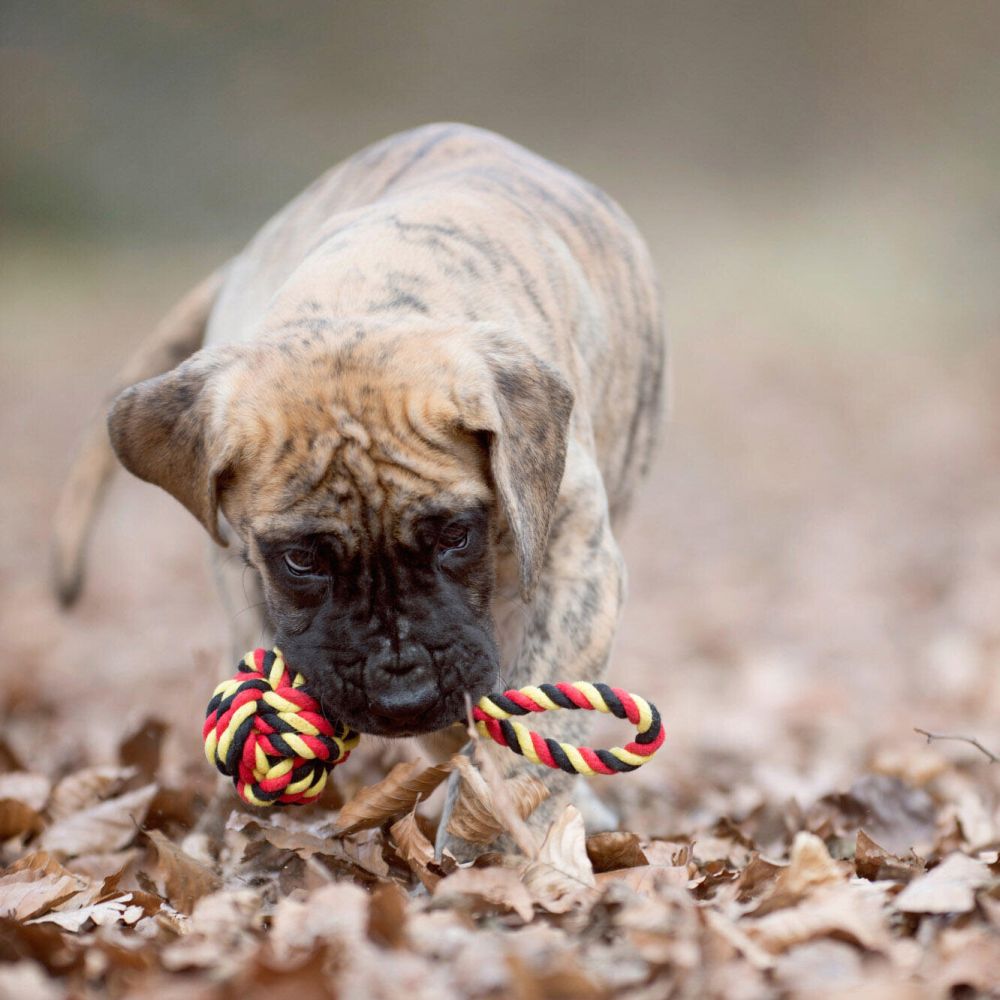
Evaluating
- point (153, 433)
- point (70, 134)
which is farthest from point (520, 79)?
point (153, 433)

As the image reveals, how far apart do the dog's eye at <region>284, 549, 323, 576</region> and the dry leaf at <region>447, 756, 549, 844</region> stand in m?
0.60

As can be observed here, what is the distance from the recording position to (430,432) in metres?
3.12

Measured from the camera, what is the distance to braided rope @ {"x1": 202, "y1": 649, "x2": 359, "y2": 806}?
9.50ft

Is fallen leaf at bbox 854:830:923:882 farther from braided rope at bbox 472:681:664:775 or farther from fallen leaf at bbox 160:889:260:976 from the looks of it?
fallen leaf at bbox 160:889:260:976

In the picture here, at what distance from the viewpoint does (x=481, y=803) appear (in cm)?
288

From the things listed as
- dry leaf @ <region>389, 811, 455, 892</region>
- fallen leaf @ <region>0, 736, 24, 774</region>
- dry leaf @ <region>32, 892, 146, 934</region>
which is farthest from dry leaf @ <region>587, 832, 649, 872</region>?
fallen leaf @ <region>0, 736, 24, 774</region>

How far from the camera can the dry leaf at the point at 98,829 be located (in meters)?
3.57

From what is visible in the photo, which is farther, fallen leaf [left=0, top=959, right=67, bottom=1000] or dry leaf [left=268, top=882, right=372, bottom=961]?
dry leaf [left=268, top=882, right=372, bottom=961]

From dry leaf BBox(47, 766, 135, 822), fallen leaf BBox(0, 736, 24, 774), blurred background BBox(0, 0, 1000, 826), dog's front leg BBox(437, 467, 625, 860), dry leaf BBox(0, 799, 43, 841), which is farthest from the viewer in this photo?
blurred background BBox(0, 0, 1000, 826)

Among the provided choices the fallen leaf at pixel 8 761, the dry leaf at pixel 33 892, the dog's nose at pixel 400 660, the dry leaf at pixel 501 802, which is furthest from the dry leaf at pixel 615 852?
the fallen leaf at pixel 8 761

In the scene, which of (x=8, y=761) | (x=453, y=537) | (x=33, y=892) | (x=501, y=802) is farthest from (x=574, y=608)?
(x=8, y=761)

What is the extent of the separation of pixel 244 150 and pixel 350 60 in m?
1.96

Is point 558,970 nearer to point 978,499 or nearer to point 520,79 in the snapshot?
point 978,499

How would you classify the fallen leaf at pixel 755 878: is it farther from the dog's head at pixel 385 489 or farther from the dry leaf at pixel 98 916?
the dry leaf at pixel 98 916
